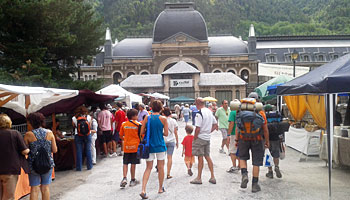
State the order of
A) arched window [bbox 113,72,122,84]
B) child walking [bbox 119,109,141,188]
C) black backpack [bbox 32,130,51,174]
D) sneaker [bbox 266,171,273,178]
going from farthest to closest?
arched window [bbox 113,72,122,84] → sneaker [bbox 266,171,273,178] → child walking [bbox 119,109,141,188] → black backpack [bbox 32,130,51,174]

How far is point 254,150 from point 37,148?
4073mm

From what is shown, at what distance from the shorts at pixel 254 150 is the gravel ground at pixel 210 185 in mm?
644

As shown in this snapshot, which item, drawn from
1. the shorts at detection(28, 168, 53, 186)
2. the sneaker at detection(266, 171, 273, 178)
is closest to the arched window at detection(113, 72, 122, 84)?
the sneaker at detection(266, 171, 273, 178)

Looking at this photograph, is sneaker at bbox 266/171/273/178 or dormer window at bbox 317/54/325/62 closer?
sneaker at bbox 266/171/273/178

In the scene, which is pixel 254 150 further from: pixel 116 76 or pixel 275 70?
pixel 116 76

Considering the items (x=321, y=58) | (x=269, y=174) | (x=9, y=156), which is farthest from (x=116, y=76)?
(x=9, y=156)

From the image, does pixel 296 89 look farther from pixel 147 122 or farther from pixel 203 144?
pixel 147 122

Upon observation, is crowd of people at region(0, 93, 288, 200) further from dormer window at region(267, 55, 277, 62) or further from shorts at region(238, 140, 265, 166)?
dormer window at region(267, 55, 277, 62)

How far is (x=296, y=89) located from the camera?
24.7 ft

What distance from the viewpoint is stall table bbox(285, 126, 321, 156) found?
33.5 ft

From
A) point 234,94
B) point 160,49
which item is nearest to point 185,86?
point 234,94

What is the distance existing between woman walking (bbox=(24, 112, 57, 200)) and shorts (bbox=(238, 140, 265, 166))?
12.0 feet

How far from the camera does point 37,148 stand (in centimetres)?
535

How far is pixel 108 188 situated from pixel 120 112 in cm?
475
